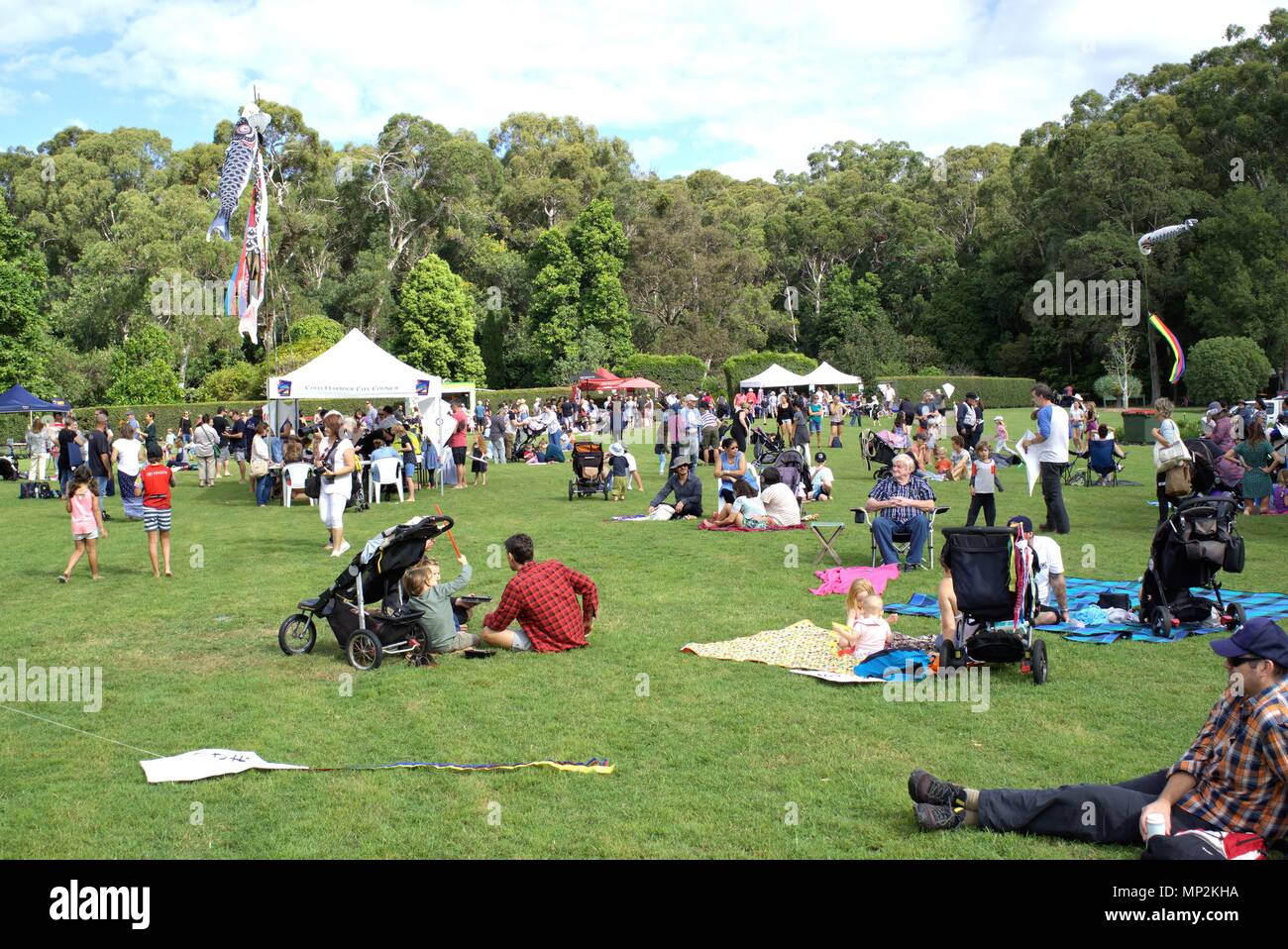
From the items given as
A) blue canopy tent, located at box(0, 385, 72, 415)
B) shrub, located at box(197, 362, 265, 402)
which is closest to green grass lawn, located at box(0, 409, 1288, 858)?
blue canopy tent, located at box(0, 385, 72, 415)

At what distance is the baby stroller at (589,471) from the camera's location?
20.4 metres

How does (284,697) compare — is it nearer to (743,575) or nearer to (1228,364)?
(743,575)

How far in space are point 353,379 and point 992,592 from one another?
16.1 metres

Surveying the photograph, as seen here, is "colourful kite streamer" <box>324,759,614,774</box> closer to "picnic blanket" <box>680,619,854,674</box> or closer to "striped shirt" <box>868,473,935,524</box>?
"picnic blanket" <box>680,619,854,674</box>

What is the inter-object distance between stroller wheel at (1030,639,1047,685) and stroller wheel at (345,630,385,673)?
4647 millimetres

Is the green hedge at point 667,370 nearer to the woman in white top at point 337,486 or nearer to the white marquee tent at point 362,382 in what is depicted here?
the white marquee tent at point 362,382

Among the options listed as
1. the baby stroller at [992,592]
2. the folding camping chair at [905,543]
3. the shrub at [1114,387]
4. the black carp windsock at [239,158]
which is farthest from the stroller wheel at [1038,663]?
the shrub at [1114,387]

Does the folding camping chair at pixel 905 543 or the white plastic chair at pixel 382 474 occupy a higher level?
the white plastic chair at pixel 382 474

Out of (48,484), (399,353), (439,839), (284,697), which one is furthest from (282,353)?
(439,839)

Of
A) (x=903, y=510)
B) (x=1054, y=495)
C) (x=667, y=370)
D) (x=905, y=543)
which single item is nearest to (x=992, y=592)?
(x=903, y=510)

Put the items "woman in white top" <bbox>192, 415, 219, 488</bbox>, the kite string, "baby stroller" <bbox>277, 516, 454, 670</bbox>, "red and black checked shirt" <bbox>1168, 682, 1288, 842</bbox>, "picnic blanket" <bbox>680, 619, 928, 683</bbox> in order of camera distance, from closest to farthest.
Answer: "red and black checked shirt" <bbox>1168, 682, 1288, 842</bbox> < the kite string < "picnic blanket" <bbox>680, 619, 928, 683</bbox> < "baby stroller" <bbox>277, 516, 454, 670</bbox> < "woman in white top" <bbox>192, 415, 219, 488</bbox>

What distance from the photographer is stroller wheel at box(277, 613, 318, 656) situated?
9203mm

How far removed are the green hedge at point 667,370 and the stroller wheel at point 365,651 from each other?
4686cm

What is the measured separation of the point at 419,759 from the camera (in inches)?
258
